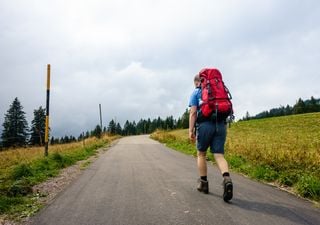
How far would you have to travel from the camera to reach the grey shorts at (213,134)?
5492 mm

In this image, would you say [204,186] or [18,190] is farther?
[18,190]

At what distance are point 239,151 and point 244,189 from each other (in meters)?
5.65

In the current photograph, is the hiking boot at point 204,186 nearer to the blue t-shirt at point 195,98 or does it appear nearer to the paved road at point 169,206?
the paved road at point 169,206

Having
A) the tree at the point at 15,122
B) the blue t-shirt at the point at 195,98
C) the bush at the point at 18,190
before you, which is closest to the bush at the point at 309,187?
the blue t-shirt at the point at 195,98

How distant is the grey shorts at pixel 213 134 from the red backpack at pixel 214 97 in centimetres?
16

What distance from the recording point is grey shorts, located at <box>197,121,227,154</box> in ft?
18.0

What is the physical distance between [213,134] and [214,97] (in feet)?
2.13

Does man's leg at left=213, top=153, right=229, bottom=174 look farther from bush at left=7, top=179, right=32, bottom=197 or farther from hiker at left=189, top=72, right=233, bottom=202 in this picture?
bush at left=7, top=179, right=32, bottom=197

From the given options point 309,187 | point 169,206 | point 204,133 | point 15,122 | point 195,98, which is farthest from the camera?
point 15,122

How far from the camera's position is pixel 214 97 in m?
5.29

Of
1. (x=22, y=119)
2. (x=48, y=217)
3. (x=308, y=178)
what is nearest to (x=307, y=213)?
(x=308, y=178)

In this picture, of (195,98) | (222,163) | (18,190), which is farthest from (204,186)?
(18,190)

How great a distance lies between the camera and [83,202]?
528 cm

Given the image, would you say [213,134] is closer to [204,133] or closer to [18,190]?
[204,133]
